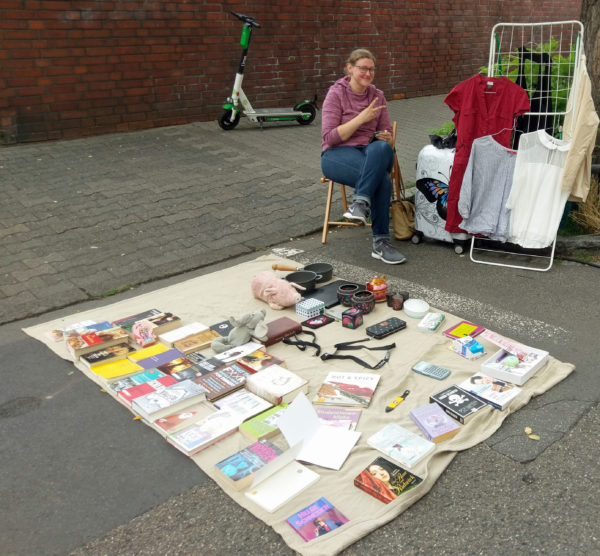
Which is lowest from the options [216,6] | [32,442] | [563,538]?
[32,442]

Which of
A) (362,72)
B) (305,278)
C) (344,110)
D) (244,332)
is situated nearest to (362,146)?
(344,110)

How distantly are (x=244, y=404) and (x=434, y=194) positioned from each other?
2.60 metres

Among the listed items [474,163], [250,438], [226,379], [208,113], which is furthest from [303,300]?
[208,113]

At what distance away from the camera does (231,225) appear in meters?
5.34

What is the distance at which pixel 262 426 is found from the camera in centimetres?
267

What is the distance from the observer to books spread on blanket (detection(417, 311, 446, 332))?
3.51 metres

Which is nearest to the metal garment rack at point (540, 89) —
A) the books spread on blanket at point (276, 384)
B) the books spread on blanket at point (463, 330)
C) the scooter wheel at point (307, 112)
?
the books spread on blanket at point (463, 330)

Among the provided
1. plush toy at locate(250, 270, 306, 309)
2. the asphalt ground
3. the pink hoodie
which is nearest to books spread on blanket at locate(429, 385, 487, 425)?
the asphalt ground

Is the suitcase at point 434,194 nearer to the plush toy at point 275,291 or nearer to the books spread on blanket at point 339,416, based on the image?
the plush toy at point 275,291

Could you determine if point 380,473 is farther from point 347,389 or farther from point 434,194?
point 434,194

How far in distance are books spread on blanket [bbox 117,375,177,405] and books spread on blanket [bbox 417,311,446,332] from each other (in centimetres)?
146

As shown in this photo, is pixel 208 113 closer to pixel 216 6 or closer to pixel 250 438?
pixel 216 6

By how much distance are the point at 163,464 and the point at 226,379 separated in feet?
2.01

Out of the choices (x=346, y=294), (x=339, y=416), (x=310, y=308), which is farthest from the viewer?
(x=346, y=294)
